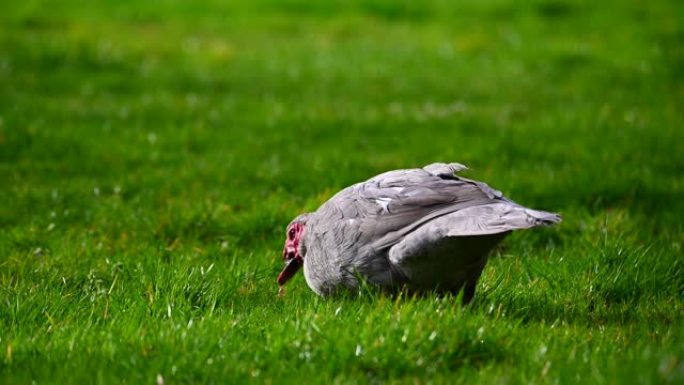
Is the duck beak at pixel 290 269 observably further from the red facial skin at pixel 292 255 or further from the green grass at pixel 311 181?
the green grass at pixel 311 181

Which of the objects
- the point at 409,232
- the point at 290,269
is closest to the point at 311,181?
the point at 290,269

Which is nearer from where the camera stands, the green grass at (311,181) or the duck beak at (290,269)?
the green grass at (311,181)

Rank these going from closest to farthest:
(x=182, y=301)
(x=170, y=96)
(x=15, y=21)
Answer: (x=182, y=301), (x=170, y=96), (x=15, y=21)

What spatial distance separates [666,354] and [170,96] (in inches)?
334

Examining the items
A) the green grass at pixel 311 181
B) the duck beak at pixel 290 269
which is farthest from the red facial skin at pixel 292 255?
the green grass at pixel 311 181

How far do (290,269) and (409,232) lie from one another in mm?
1043

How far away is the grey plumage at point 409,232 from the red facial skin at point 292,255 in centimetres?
21

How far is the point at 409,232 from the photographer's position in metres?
4.17

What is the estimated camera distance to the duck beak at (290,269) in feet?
16.3

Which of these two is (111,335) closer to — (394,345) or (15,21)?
(394,345)

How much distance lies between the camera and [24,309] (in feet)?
14.3

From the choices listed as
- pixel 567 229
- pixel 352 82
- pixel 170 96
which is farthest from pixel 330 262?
pixel 352 82

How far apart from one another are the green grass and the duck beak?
13 cm

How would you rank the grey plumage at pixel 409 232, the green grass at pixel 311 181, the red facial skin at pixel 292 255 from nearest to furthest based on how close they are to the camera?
the green grass at pixel 311 181 < the grey plumage at pixel 409 232 < the red facial skin at pixel 292 255
